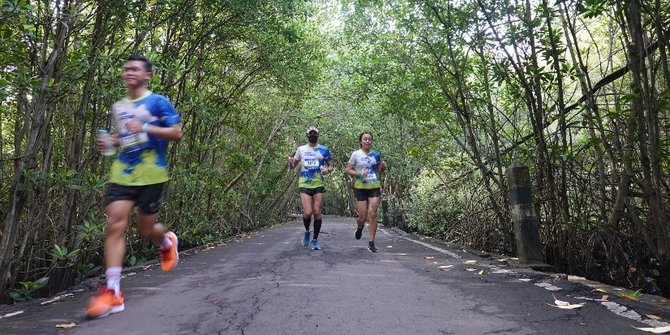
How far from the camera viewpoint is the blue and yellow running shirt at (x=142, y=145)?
3.91 m

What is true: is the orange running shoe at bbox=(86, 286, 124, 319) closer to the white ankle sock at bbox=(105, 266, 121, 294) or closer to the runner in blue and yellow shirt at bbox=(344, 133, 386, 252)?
the white ankle sock at bbox=(105, 266, 121, 294)

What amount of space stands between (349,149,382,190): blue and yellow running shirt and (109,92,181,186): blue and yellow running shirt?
479cm

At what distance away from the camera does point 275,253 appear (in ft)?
29.0

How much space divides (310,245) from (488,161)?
3466 mm

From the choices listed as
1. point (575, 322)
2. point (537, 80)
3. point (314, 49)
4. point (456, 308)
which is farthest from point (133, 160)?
point (314, 49)

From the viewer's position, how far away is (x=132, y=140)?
12.7ft

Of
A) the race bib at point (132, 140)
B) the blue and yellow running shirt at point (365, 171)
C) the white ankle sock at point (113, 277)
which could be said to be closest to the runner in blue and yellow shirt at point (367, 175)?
the blue and yellow running shirt at point (365, 171)

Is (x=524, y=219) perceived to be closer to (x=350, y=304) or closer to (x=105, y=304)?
(x=350, y=304)

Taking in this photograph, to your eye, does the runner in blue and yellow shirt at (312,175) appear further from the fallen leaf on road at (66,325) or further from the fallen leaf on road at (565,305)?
the fallen leaf on road at (66,325)

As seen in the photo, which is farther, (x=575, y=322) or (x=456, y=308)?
(x=456, y=308)

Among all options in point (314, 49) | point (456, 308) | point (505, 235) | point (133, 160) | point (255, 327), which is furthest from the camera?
point (314, 49)

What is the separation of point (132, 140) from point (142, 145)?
0.28 feet

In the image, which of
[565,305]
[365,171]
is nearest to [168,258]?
[565,305]

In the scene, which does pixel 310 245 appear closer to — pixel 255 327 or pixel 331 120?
pixel 255 327
